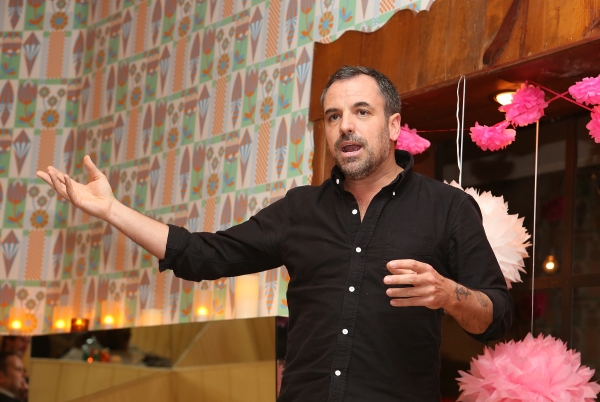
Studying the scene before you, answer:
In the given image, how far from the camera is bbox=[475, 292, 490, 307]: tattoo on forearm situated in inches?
68.1

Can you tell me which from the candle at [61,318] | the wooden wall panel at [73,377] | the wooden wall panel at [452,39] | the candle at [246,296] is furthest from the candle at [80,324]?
the wooden wall panel at [452,39]

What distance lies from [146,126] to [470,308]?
282 centimetres

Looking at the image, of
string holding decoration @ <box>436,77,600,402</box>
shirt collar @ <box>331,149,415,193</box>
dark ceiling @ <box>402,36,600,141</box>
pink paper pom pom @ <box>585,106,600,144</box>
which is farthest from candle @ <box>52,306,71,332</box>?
pink paper pom pom @ <box>585,106,600,144</box>

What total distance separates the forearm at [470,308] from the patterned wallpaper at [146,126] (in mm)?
1381

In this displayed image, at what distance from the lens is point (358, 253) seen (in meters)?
1.90

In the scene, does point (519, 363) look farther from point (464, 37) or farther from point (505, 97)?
point (464, 37)

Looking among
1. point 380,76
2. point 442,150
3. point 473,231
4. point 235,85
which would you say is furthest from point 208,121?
point 473,231

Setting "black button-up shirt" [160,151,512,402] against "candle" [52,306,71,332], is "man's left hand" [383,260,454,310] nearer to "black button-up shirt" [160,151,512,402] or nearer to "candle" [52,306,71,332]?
"black button-up shirt" [160,151,512,402]

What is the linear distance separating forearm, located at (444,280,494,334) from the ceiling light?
1052 millimetres

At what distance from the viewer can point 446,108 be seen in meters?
2.84

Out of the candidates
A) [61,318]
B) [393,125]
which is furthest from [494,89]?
[61,318]

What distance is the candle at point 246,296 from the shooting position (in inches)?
131

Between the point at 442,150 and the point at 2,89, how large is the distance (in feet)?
9.52

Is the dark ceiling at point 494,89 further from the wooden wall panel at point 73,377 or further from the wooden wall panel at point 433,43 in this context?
the wooden wall panel at point 73,377
